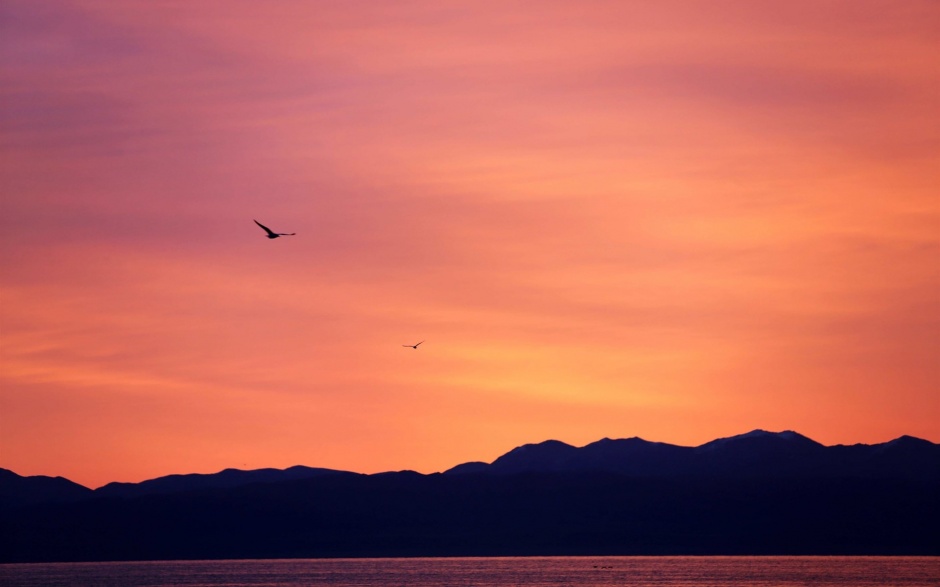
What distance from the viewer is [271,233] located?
344 ft

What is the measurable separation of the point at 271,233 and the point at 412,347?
79.0ft

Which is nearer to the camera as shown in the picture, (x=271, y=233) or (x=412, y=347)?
(x=271, y=233)

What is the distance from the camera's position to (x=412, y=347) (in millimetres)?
124250
